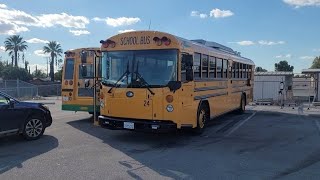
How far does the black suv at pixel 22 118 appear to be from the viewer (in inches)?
387

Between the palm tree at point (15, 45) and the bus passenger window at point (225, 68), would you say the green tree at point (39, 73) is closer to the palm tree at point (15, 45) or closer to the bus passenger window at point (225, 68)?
the palm tree at point (15, 45)

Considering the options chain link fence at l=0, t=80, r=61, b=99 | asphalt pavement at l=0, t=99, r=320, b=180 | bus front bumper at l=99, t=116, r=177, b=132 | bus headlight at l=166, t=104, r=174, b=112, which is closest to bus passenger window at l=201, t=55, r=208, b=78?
asphalt pavement at l=0, t=99, r=320, b=180

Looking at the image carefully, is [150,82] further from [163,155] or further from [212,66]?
[212,66]

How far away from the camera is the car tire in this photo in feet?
34.4

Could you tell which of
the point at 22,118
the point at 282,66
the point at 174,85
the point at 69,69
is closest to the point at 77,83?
the point at 69,69

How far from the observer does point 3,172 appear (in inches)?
285

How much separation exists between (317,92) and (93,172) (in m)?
26.0

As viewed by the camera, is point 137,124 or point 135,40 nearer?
point 137,124

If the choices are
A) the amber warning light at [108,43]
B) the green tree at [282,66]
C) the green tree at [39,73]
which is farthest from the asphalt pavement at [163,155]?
the green tree at [39,73]

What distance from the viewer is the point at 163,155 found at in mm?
8883

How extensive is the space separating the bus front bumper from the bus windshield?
95 cm

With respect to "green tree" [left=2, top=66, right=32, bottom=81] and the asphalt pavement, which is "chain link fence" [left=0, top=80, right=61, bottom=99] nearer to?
the asphalt pavement

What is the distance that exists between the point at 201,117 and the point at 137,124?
2.44 m

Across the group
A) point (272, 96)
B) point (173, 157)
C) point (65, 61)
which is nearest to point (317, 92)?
point (272, 96)
